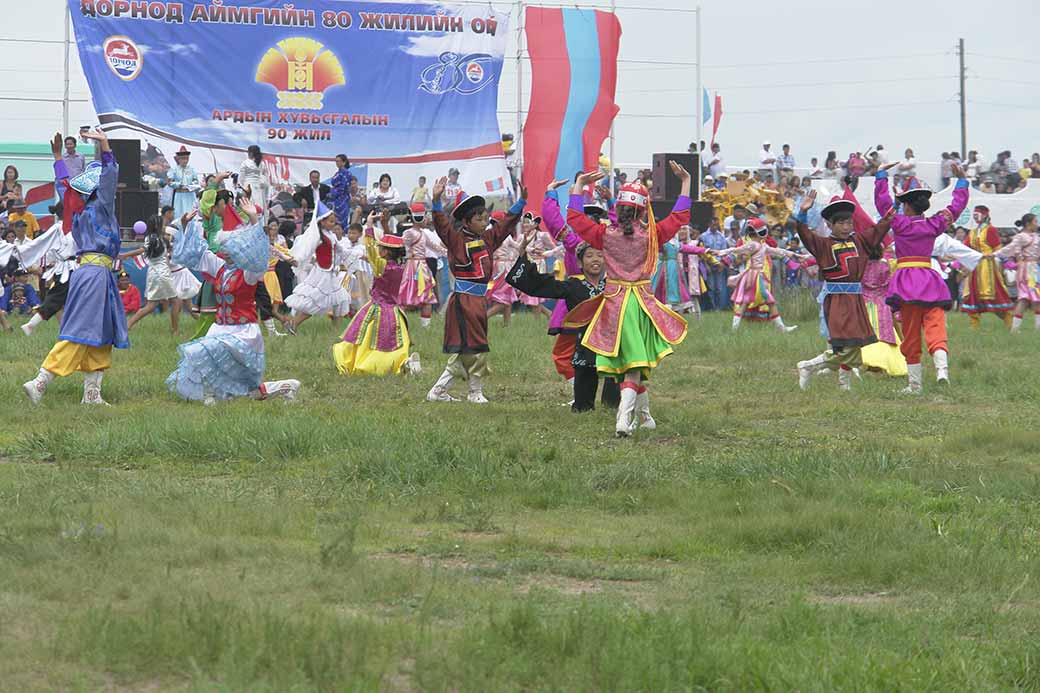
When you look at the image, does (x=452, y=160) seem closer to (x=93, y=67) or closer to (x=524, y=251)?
(x=93, y=67)

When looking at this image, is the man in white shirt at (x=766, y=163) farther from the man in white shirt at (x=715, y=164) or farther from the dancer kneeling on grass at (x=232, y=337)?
the dancer kneeling on grass at (x=232, y=337)

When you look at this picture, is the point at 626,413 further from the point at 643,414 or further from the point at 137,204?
the point at 137,204

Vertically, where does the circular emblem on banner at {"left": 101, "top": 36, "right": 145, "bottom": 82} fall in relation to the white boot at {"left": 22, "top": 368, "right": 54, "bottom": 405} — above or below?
above

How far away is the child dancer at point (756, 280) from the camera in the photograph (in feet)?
73.9

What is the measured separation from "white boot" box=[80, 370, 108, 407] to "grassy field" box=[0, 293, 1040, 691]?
270 millimetres

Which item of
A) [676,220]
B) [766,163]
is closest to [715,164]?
[766,163]

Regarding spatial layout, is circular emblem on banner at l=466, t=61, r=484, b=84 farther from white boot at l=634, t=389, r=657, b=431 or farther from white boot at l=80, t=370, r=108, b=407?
white boot at l=634, t=389, r=657, b=431

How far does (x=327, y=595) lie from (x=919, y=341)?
31.3 feet

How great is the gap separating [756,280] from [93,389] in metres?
12.5

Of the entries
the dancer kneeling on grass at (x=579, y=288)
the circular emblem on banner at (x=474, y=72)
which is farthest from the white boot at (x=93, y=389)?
the circular emblem on banner at (x=474, y=72)

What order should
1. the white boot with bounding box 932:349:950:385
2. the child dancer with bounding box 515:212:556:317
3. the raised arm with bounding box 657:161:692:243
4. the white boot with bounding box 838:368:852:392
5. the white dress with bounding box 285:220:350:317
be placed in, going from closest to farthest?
the raised arm with bounding box 657:161:692:243, the white boot with bounding box 838:368:852:392, the white boot with bounding box 932:349:950:385, the white dress with bounding box 285:220:350:317, the child dancer with bounding box 515:212:556:317

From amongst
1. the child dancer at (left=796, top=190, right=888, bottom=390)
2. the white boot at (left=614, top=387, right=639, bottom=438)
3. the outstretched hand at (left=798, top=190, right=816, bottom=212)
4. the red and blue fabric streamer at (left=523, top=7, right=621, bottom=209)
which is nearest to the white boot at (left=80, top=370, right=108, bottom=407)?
the white boot at (left=614, top=387, right=639, bottom=438)

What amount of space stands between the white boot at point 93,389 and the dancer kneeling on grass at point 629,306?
403 cm

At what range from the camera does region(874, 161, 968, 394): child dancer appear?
46.6 feet
